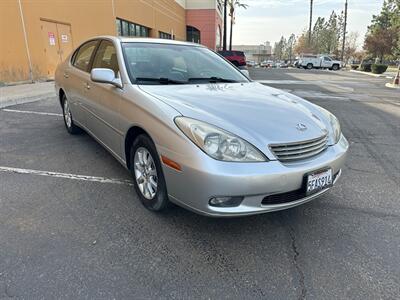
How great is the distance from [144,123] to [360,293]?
2.02 metres

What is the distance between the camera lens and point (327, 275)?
7.44 feet

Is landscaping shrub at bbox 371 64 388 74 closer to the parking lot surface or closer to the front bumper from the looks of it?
the parking lot surface

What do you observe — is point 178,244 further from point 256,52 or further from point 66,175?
point 256,52

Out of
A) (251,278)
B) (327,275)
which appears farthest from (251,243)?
(327,275)

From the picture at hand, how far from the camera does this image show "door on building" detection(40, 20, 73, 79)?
40.4 ft

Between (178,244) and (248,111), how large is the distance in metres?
1.23

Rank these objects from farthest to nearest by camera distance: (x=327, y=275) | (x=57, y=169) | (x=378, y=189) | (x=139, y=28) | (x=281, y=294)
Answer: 1. (x=139, y=28)
2. (x=57, y=169)
3. (x=378, y=189)
4. (x=327, y=275)
5. (x=281, y=294)

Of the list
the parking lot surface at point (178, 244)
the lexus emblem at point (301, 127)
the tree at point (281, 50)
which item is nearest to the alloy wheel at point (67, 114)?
the parking lot surface at point (178, 244)

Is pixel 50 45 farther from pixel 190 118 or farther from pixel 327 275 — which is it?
pixel 327 275

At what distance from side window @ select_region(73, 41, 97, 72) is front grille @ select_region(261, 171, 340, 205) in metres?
3.18

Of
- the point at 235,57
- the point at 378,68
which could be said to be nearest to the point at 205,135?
the point at 235,57

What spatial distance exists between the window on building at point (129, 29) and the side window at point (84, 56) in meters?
14.2

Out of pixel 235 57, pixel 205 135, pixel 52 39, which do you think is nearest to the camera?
pixel 205 135

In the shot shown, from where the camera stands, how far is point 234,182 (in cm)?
227
